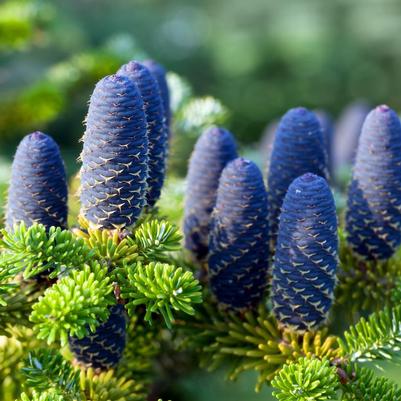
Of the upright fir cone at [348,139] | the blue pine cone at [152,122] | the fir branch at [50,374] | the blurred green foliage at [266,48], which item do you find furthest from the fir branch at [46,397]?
the blurred green foliage at [266,48]

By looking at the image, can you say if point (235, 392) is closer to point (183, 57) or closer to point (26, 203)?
point (26, 203)

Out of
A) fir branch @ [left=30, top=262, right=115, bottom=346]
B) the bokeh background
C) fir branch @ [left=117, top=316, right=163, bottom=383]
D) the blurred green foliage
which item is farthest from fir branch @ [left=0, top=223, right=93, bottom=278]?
the blurred green foliage

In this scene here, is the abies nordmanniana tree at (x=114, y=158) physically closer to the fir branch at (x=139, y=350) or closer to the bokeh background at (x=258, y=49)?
the fir branch at (x=139, y=350)

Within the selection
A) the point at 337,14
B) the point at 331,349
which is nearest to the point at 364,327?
the point at 331,349

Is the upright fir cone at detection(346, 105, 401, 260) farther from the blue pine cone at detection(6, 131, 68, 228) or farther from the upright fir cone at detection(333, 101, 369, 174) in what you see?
the upright fir cone at detection(333, 101, 369, 174)

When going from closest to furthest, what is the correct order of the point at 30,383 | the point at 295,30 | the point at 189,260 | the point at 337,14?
the point at 30,383
the point at 189,260
the point at 295,30
the point at 337,14

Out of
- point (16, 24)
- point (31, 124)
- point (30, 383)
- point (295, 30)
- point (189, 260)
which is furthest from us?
point (295, 30)

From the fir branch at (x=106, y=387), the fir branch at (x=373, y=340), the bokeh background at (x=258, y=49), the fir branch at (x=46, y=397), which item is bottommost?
the fir branch at (x=106, y=387)
